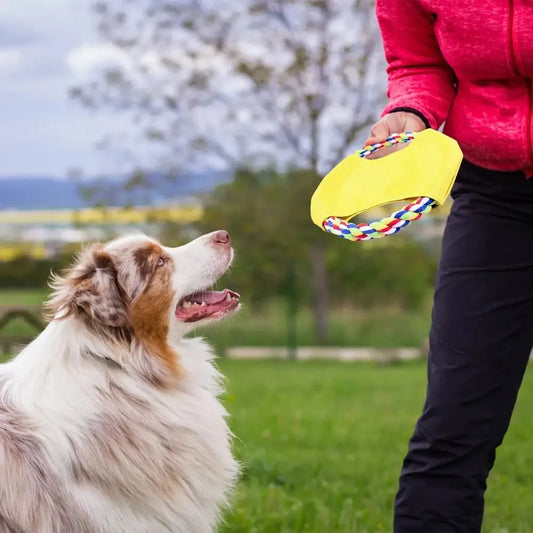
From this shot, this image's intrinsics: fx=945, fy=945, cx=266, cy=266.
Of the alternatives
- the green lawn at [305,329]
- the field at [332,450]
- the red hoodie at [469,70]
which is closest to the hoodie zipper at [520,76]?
the red hoodie at [469,70]

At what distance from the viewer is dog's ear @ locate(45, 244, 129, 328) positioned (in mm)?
3523

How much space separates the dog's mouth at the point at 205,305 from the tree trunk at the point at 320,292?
1817cm

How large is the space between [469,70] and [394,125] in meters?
0.30

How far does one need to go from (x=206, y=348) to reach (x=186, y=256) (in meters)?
0.40

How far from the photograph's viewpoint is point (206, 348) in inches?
156

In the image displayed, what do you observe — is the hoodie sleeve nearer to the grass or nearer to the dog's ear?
the dog's ear

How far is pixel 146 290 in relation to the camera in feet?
12.2

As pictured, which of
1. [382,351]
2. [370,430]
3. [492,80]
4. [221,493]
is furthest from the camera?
[382,351]

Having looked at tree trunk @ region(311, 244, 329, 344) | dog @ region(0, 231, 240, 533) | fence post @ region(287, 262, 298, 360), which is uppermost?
dog @ region(0, 231, 240, 533)

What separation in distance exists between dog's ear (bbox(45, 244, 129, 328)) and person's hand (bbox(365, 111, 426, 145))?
114 cm

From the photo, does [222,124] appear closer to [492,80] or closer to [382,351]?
[382,351]

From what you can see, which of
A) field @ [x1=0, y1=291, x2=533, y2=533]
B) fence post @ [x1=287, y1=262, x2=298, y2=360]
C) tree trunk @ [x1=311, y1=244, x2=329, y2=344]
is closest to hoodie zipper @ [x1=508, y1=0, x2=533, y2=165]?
field @ [x1=0, y1=291, x2=533, y2=533]

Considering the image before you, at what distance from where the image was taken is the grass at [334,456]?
4895 millimetres

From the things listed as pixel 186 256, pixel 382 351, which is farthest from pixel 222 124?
pixel 186 256
